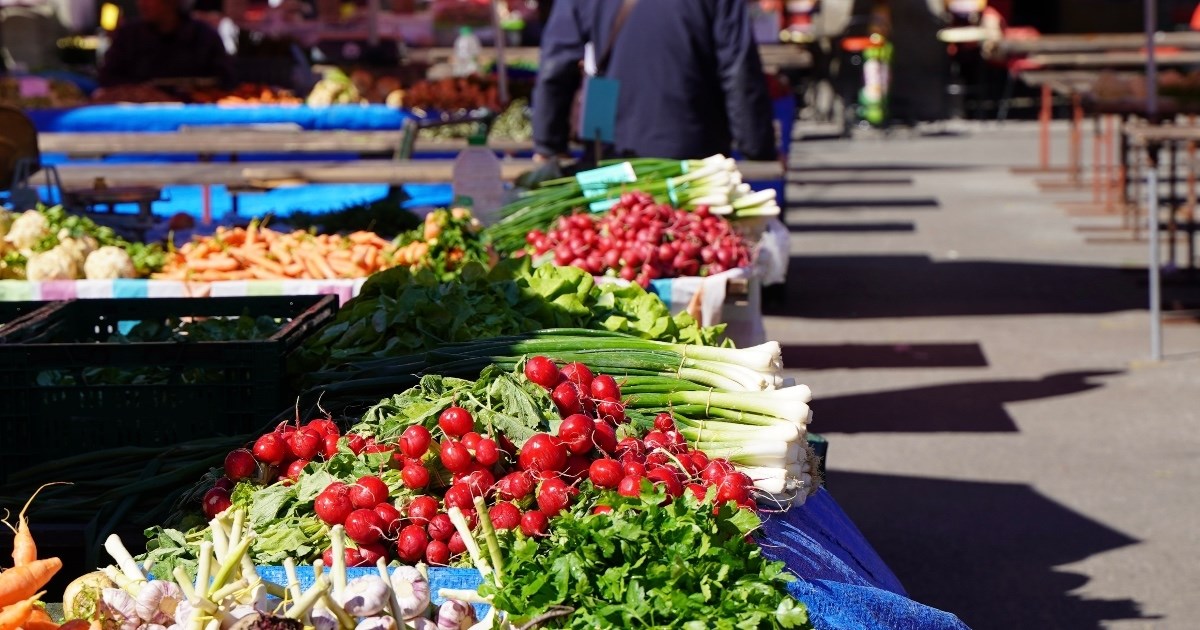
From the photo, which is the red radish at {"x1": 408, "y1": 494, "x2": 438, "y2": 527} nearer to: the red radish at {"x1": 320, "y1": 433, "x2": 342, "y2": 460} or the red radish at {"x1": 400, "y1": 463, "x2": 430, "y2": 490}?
the red radish at {"x1": 400, "y1": 463, "x2": 430, "y2": 490}

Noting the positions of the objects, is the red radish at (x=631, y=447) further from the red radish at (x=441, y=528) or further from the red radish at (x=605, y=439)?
the red radish at (x=441, y=528)

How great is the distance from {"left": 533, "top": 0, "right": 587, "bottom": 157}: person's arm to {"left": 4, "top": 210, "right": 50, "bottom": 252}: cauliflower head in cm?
256

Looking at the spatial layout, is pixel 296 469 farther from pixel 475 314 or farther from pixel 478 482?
pixel 475 314

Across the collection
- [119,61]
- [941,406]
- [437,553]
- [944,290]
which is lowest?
A: [944,290]

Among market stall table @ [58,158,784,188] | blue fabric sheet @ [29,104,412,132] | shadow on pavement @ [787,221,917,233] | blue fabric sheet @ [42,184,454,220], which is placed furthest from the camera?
shadow on pavement @ [787,221,917,233]

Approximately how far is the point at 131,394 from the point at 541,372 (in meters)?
1.16

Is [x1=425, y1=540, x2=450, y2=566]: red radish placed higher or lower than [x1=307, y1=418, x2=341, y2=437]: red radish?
lower

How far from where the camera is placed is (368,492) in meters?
2.91

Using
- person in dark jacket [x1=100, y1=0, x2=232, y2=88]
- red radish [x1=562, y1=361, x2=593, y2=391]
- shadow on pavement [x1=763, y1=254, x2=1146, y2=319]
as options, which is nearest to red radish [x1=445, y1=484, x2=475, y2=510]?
red radish [x1=562, y1=361, x2=593, y2=391]

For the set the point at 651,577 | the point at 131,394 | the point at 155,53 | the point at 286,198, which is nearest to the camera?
the point at 651,577

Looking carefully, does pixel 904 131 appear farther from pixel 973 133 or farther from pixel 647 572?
pixel 647 572

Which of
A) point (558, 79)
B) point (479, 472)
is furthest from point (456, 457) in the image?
point (558, 79)

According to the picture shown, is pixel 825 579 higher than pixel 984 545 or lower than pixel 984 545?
higher

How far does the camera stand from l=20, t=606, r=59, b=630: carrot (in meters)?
2.49
